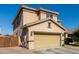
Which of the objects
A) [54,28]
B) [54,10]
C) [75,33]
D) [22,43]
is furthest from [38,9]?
[75,33]

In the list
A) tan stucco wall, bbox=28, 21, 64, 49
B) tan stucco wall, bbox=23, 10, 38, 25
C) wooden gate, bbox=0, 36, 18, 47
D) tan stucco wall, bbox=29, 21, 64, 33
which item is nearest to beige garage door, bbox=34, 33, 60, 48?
tan stucco wall, bbox=28, 21, 64, 49

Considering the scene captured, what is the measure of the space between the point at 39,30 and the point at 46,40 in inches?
66.4

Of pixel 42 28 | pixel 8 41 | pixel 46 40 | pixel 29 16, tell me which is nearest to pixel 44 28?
pixel 42 28

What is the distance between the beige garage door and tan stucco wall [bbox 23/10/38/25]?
338 centimetres

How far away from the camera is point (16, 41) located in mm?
21250

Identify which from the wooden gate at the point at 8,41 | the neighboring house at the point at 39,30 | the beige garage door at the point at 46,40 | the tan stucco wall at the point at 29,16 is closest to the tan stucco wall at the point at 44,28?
the neighboring house at the point at 39,30

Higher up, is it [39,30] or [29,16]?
[29,16]

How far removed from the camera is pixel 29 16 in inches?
843

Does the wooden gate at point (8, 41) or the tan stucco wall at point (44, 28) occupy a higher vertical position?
the tan stucco wall at point (44, 28)

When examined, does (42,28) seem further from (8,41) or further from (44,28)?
(8,41)

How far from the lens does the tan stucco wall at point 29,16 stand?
68.2 feet

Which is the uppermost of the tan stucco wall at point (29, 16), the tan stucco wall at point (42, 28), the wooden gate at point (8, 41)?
the tan stucco wall at point (29, 16)

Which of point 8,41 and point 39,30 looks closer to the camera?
point 39,30

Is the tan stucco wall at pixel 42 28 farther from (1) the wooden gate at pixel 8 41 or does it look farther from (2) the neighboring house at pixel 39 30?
(1) the wooden gate at pixel 8 41
